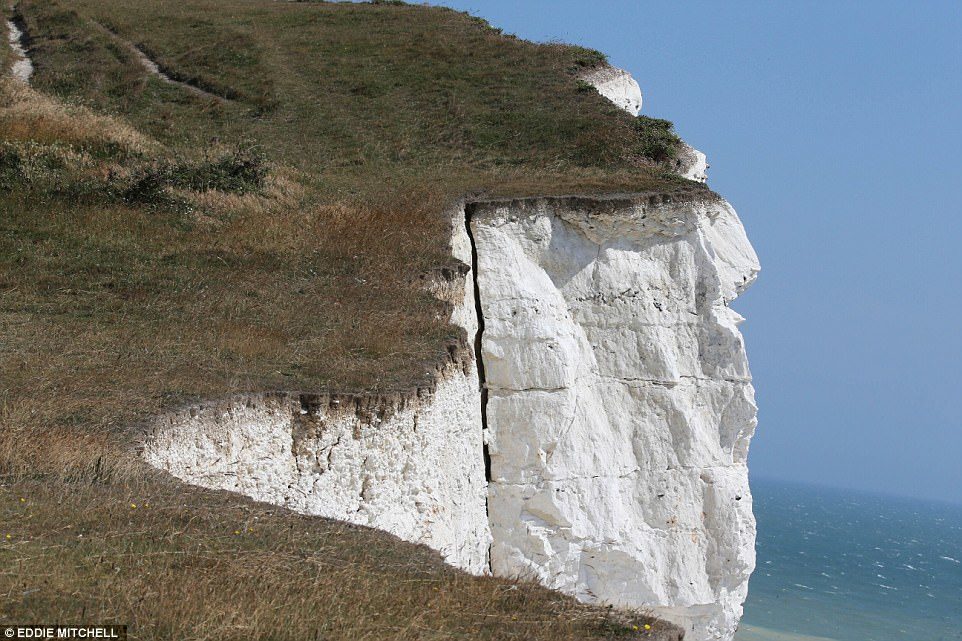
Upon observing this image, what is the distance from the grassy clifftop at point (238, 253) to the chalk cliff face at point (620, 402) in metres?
1.78

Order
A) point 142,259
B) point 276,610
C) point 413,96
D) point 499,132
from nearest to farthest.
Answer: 1. point 276,610
2. point 142,259
3. point 499,132
4. point 413,96

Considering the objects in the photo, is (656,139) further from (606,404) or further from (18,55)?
(18,55)

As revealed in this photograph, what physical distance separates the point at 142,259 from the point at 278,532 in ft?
43.7

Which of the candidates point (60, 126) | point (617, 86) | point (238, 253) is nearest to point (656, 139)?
point (617, 86)

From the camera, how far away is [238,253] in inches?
893

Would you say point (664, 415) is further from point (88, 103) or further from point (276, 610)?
point (88, 103)

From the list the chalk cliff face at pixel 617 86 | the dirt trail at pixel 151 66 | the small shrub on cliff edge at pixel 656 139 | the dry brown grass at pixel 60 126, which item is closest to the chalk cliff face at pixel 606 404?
the small shrub on cliff edge at pixel 656 139

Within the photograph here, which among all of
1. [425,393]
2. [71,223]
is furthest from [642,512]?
[71,223]

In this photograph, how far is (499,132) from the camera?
33.8m

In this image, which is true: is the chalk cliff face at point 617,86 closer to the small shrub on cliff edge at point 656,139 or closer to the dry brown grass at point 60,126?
the small shrub on cliff edge at point 656,139

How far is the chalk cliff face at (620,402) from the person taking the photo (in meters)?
22.3

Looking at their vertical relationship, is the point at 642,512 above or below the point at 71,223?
below

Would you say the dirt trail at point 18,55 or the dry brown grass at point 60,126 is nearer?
the dry brown grass at point 60,126

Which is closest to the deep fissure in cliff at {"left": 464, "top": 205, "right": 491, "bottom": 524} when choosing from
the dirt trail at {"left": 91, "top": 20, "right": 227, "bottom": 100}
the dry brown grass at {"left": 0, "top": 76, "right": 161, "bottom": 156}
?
the dry brown grass at {"left": 0, "top": 76, "right": 161, "bottom": 156}
